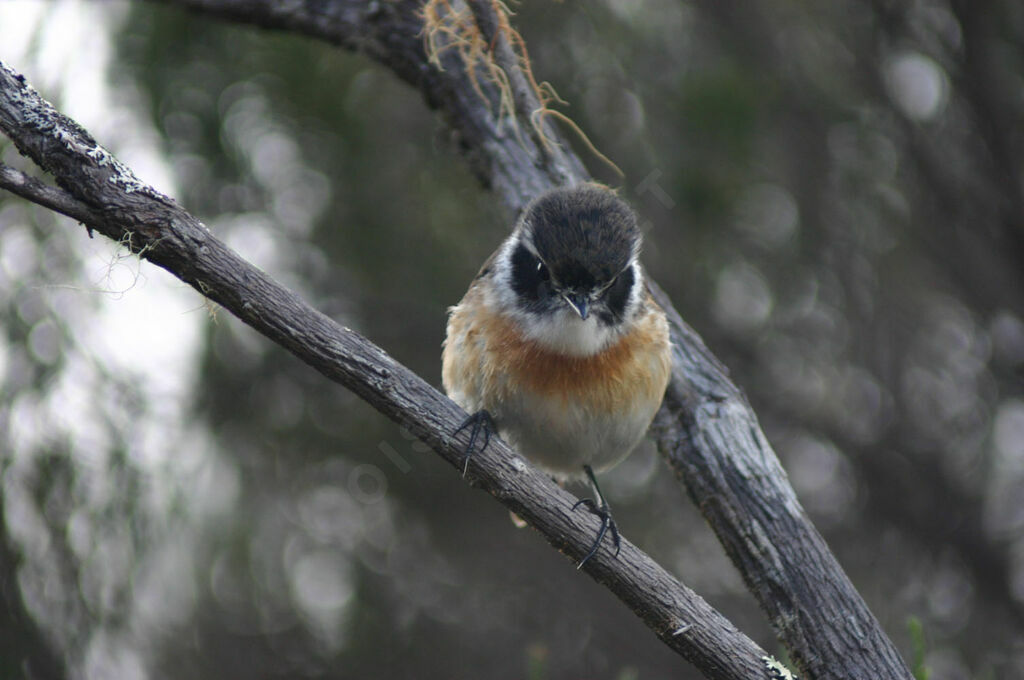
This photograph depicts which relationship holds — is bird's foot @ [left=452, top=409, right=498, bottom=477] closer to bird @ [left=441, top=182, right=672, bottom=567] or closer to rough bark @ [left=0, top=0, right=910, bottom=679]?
rough bark @ [left=0, top=0, right=910, bottom=679]

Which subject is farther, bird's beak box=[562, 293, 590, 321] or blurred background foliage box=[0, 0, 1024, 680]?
blurred background foliage box=[0, 0, 1024, 680]

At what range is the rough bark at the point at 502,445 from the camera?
273 centimetres

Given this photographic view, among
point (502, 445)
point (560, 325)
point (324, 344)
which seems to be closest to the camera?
point (324, 344)

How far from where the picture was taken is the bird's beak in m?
3.47

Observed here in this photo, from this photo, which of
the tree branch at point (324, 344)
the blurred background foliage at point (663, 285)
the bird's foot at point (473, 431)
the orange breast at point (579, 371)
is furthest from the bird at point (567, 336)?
the blurred background foliage at point (663, 285)

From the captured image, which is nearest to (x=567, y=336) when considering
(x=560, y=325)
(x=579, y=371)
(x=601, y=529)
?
(x=560, y=325)

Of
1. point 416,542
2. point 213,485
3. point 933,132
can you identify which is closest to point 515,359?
point 213,485

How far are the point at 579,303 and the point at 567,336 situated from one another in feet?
0.81

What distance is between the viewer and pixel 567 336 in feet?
12.2

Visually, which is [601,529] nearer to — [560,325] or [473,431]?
[473,431]

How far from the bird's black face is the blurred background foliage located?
1796mm

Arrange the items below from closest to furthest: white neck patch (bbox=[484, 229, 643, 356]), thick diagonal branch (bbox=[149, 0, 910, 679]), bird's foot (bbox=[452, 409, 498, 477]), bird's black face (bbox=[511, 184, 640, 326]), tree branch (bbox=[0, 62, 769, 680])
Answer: tree branch (bbox=[0, 62, 769, 680]) < bird's foot (bbox=[452, 409, 498, 477]) < thick diagonal branch (bbox=[149, 0, 910, 679]) < bird's black face (bbox=[511, 184, 640, 326]) < white neck patch (bbox=[484, 229, 643, 356])

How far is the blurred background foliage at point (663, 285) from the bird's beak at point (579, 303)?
6.77 feet

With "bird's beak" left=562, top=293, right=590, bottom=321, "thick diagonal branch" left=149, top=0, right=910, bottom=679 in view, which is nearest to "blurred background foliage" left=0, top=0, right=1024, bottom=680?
"thick diagonal branch" left=149, top=0, right=910, bottom=679
